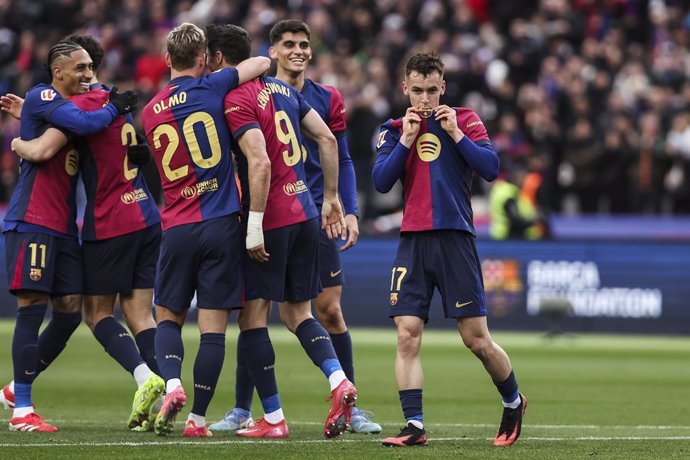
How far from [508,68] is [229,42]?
17.3 metres

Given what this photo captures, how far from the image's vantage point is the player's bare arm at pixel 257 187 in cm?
860

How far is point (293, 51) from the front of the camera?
386 inches

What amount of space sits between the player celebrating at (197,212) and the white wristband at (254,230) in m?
0.17

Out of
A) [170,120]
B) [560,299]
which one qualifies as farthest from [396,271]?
[560,299]

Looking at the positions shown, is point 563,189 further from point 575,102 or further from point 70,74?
point 70,74

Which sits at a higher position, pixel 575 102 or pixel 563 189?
pixel 575 102

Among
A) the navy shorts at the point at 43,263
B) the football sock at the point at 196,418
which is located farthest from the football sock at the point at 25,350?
the football sock at the point at 196,418

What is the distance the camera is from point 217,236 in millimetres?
8695

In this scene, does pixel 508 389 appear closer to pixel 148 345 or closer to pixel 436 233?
pixel 436 233

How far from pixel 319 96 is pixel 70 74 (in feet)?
5.94

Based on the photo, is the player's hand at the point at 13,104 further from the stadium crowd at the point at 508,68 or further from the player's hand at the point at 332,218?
the stadium crowd at the point at 508,68

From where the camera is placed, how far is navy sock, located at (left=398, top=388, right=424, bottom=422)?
8484mm

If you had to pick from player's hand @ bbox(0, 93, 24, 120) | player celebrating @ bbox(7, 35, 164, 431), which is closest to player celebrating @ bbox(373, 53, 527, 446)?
player celebrating @ bbox(7, 35, 164, 431)

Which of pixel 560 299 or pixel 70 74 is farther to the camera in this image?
pixel 560 299
